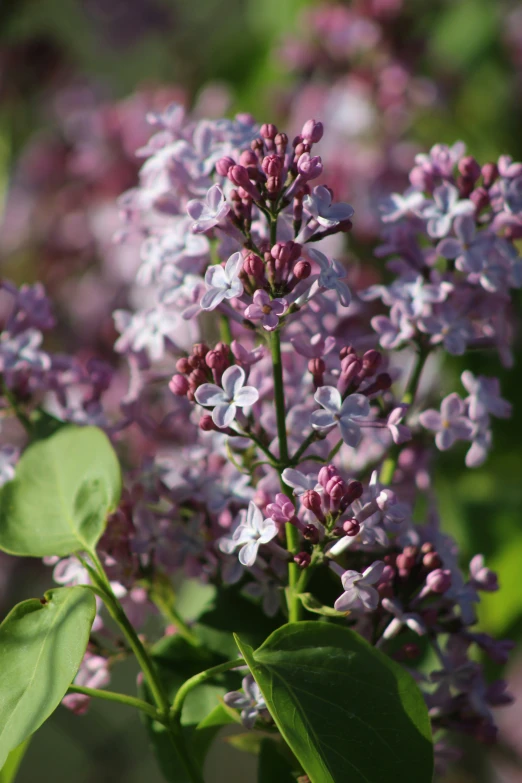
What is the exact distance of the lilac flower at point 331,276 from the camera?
40cm

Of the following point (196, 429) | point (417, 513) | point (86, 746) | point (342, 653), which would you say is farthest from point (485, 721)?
point (86, 746)

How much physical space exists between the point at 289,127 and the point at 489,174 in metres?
0.68

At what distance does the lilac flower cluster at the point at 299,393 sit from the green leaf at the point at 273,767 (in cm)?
5

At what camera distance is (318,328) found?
457mm

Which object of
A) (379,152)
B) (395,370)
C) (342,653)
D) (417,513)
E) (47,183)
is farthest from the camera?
(47,183)

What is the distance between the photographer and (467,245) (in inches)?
18.4

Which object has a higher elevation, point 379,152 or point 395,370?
point 379,152

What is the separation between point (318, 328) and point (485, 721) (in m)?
0.21

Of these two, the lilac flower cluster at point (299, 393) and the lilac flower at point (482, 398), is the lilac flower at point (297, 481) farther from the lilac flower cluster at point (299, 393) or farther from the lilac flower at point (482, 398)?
the lilac flower at point (482, 398)

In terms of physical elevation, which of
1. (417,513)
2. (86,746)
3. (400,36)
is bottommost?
(86,746)

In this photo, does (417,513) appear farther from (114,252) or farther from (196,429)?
(114,252)

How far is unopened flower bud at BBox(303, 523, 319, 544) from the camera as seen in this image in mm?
385

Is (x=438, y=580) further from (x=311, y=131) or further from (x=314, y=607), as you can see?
(x=311, y=131)

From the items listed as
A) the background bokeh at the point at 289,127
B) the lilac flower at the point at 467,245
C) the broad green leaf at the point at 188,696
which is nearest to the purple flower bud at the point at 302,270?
the lilac flower at the point at 467,245
